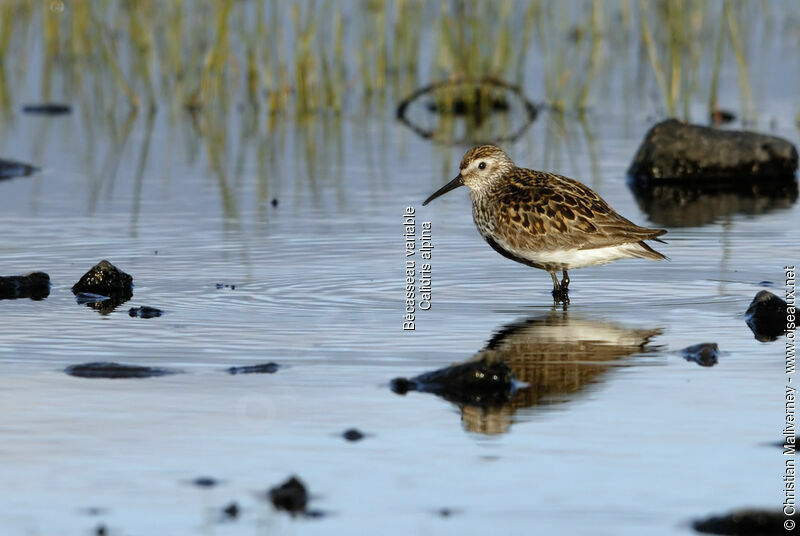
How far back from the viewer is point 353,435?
7.29 meters

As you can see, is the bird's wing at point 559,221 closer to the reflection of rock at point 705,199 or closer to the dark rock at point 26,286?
the reflection of rock at point 705,199

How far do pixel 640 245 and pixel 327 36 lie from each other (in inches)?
606

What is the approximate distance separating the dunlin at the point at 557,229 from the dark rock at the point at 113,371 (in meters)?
3.42

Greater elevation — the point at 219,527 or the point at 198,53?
the point at 198,53

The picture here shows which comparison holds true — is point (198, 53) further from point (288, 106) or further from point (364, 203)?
point (364, 203)

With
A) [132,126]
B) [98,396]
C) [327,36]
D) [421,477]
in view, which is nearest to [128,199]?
[132,126]

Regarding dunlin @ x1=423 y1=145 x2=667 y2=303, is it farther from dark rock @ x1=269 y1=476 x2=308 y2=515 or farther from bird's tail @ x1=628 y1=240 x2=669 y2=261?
dark rock @ x1=269 y1=476 x2=308 y2=515

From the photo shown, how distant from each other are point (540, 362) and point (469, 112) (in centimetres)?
1310

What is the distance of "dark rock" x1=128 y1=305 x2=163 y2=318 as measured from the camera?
10.2 metres

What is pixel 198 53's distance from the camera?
2239 centimetres

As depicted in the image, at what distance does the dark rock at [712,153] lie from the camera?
16.5 meters

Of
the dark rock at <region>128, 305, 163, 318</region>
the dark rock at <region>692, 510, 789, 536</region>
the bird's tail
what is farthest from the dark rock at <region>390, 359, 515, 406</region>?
the bird's tail

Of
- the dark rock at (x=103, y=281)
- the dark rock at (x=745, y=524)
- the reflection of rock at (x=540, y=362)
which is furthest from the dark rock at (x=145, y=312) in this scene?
the dark rock at (x=745, y=524)

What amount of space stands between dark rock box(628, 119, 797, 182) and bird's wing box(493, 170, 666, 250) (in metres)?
5.12
